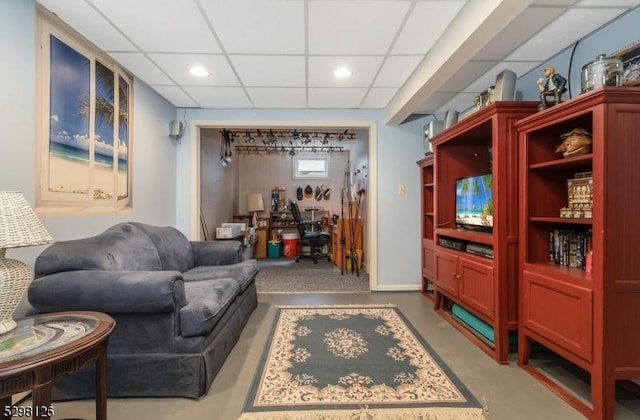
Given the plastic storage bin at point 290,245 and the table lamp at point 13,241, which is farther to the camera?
the plastic storage bin at point 290,245

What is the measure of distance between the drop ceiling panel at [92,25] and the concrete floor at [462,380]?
237 cm

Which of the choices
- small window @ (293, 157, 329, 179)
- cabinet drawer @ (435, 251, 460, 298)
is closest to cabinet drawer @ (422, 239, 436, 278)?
cabinet drawer @ (435, 251, 460, 298)

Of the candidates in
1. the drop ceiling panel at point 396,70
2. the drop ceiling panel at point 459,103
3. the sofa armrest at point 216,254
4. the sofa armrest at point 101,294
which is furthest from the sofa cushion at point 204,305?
the drop ceiling panel at point 459,103

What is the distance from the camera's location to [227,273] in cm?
266

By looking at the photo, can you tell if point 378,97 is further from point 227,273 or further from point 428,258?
point 227,273

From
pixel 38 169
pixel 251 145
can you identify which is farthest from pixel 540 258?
pixel 251 145

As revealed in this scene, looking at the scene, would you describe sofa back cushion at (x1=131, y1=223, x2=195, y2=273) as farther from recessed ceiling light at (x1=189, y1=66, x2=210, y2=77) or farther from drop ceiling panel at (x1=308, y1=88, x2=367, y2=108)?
drop ceiling panel at (x1=308, y1=88, x2=367, y2=108)

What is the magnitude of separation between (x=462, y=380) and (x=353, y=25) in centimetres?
245

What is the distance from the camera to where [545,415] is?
1549 mm

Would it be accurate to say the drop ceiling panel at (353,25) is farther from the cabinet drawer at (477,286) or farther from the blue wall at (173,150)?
the cabinet drawer at (477,286)

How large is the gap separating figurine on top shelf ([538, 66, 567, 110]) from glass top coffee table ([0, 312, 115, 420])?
2800 millimetres

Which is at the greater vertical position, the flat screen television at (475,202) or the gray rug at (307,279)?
the flat screen television at (475,202)

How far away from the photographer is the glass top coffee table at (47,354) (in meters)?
0.98

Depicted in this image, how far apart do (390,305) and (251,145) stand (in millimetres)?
5002
